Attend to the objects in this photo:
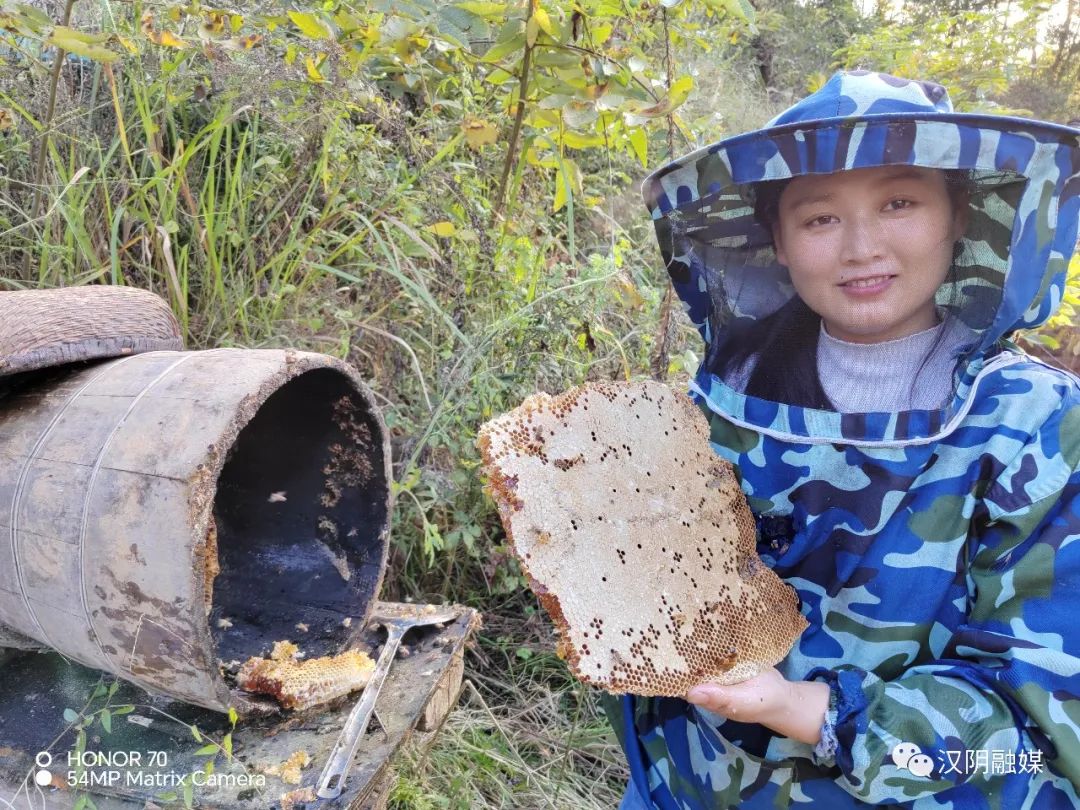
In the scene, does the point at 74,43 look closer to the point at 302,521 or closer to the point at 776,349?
the point at 302,521

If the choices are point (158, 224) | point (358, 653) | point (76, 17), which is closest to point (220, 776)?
point (358, 653)

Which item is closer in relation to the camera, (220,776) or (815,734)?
(815,734)

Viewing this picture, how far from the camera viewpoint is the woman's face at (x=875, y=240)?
113 cm

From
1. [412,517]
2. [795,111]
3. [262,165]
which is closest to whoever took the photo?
[795,111]

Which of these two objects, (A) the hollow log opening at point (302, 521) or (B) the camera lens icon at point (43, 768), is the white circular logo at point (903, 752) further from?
(B) the camera lens icon at point (43, 768)

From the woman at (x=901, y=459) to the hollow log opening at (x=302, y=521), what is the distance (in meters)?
0.77

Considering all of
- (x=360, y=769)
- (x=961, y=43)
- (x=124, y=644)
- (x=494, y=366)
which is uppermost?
(x=961, y=43)

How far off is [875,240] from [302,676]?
4.23ft

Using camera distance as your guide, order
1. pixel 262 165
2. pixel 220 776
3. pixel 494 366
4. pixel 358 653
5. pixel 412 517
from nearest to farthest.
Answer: pixel 220 776
pixel 358 653
pixel 494 366
pixel 412 517
pixel 262 165

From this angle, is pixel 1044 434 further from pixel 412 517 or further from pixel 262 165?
pixel 262 165

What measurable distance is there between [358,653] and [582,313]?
1089mm

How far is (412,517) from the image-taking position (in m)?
2.21

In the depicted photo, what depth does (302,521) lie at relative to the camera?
1.80 meters

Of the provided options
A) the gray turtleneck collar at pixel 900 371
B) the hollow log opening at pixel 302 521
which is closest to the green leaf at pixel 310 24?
the hollow log opening at pixel 302 521
